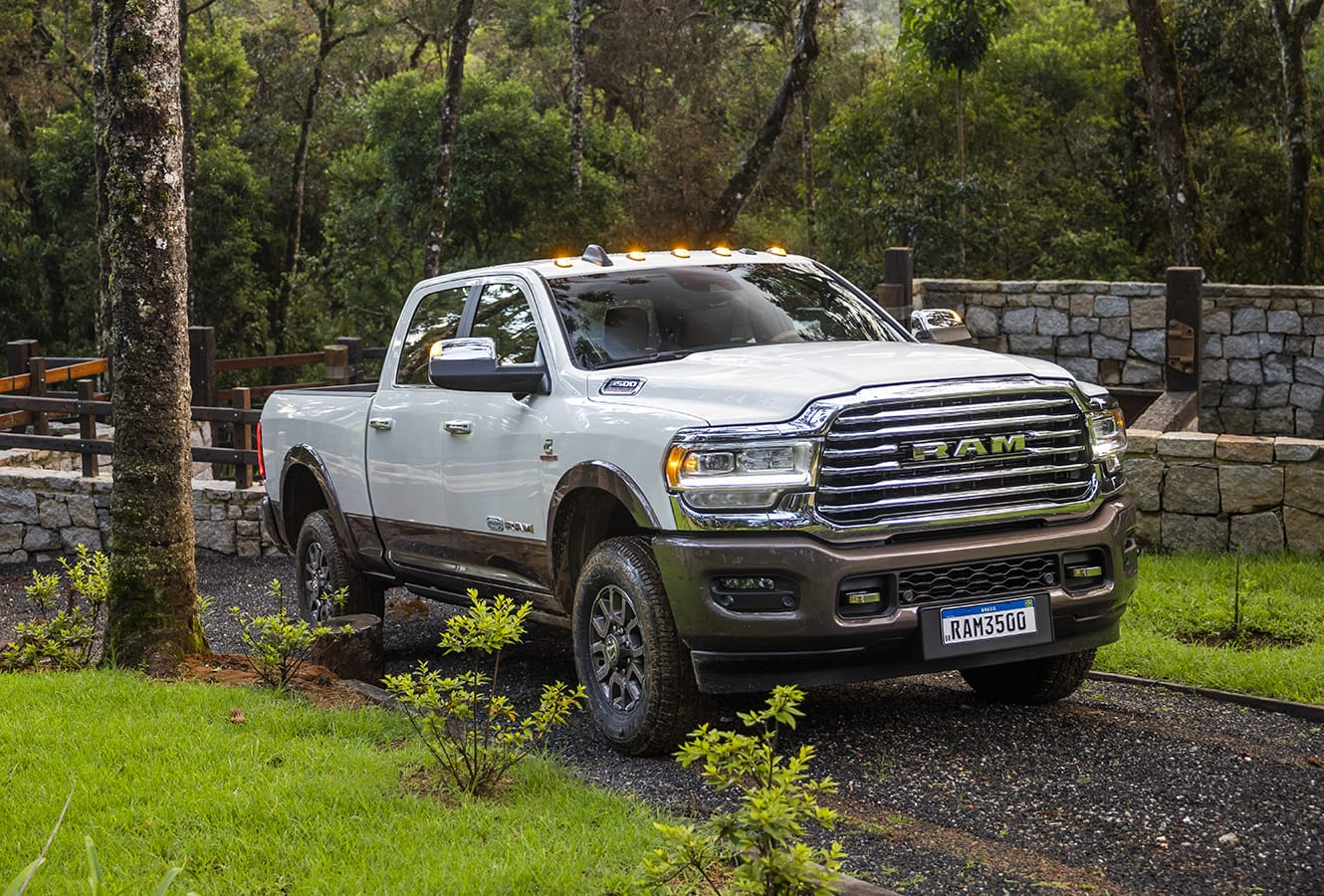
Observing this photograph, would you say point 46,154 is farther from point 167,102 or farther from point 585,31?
point 167,102

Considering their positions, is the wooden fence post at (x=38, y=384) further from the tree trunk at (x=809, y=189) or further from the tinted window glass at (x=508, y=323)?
the tree trunk at (x=809, y=189)

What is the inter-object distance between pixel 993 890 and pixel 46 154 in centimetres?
3119

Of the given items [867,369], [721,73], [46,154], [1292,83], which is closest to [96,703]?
[867,369]

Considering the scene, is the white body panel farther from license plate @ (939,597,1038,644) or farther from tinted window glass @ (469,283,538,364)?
license plate @ (939,597,1038,644)

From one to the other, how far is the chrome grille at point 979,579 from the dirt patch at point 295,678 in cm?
274

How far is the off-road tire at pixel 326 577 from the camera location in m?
8.56

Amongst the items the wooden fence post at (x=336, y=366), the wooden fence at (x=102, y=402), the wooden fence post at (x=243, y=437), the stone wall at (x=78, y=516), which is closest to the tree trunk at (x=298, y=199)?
the wooden fence at (x=102, y=402)

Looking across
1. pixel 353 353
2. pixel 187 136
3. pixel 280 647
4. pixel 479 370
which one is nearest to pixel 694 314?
pixel 479 370

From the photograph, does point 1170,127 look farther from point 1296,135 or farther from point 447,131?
point 447,131

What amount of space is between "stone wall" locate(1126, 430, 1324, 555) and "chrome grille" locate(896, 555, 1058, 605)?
462 cm

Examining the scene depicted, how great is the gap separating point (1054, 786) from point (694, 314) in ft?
8.82

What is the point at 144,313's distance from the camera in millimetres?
7246

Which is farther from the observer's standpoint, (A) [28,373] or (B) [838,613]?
(A) [28,373]

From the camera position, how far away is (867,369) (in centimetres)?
590
